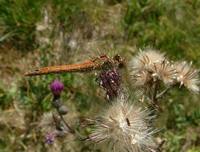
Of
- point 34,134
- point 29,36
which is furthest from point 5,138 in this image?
point 29,36

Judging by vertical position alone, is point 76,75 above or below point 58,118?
above

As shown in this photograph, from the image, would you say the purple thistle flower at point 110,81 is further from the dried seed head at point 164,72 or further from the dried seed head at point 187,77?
the dried seed head at point 187,77

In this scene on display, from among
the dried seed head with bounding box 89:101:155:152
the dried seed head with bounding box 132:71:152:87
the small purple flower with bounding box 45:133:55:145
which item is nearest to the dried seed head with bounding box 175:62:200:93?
the dried seed head with bounding box 132:71:152:87

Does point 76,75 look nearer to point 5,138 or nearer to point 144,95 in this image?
point 5,138

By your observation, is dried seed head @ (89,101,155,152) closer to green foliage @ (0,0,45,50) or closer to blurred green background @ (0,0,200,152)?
blurred green background @ (0,0,200,152)

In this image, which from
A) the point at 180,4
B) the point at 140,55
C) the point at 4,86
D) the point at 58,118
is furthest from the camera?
the point at 180,4

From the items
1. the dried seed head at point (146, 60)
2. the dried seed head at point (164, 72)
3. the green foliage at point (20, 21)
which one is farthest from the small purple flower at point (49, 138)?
the dried seed head at point (164, 72)

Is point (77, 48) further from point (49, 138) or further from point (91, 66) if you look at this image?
point (91, 66)

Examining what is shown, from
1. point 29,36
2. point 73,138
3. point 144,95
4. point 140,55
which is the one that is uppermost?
point 29,36
